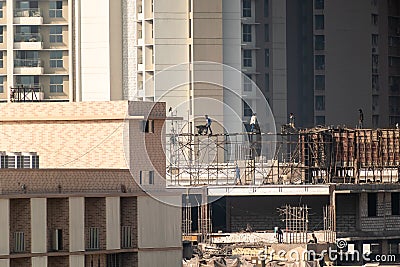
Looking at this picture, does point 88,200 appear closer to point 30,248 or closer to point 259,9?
point 30,248

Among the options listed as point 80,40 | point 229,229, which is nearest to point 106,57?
point 80,40

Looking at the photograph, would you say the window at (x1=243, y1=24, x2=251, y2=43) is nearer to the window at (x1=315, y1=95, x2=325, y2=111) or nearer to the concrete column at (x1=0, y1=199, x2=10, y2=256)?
the window at (x1=315, y1=95, x2=325, y2=111)

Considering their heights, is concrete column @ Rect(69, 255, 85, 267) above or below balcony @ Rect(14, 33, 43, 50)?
below

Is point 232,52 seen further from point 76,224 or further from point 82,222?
point 76,224

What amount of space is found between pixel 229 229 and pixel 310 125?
1275cm

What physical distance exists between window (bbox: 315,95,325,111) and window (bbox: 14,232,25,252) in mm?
37196

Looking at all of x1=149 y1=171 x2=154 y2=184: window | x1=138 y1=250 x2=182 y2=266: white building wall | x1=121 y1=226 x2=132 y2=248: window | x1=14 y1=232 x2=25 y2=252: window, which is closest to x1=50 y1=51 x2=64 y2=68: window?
x1=149 y1=171 x2=154 y2=184: window

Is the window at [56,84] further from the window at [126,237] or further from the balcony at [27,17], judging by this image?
the window at [126,237]

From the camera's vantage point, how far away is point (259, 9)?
200 feet

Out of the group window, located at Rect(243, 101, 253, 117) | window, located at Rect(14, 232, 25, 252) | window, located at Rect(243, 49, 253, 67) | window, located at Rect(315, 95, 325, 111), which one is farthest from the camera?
window, located at Rect(315, 95, 325, 111)

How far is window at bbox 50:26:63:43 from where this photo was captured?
2431 inches

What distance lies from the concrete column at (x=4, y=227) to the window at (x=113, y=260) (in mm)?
2345

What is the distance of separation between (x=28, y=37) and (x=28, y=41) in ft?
0.66

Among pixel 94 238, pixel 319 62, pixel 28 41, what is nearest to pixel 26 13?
pixel 28 41
